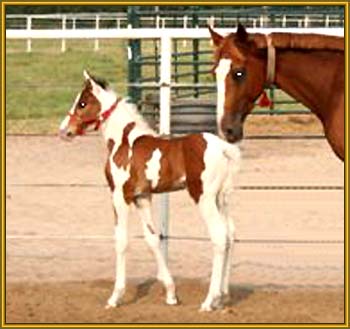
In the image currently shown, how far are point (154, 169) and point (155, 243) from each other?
438 mm

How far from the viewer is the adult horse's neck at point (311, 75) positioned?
18.6 feet

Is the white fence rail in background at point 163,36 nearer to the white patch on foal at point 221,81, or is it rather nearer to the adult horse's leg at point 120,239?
the adult horse's leg at point 120,239

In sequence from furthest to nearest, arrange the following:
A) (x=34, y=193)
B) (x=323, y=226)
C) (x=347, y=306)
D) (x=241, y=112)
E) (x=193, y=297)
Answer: (x=34, y=193) → (x=323, y=226) → (x=193, y=297) → (x=347, y=306) → (x=241, y=112)

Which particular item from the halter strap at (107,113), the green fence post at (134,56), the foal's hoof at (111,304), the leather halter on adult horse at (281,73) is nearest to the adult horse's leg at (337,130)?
the leather halter on adult horse at (281,73)

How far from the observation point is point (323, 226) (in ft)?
28.9

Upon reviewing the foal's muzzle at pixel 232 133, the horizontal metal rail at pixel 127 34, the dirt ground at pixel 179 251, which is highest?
the horizontal metal rail at pixel 127 34

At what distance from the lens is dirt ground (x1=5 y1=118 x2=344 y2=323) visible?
20.2 ft

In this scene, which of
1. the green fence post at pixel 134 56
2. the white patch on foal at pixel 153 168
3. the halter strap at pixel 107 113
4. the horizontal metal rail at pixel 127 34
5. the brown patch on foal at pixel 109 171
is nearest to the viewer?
the white patch on foal at pixel 153 168

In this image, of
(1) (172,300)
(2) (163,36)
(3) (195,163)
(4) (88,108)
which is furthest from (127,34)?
(1) (172,300)

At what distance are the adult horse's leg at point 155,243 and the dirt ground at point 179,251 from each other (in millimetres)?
90

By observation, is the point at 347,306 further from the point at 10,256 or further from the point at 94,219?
the point at 94,219

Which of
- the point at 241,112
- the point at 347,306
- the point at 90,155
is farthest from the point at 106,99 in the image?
the point at 90,155

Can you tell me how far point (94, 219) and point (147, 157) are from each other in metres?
3.13

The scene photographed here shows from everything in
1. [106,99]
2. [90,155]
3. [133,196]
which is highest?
[106,99]
